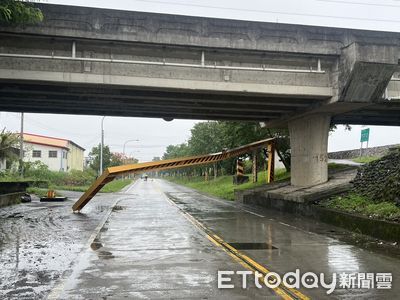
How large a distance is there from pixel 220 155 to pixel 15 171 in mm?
30893

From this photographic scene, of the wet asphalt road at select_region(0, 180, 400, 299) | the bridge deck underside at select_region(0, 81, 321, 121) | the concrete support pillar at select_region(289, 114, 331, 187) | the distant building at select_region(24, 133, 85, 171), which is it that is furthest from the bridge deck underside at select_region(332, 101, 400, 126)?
the distant building at select_region(24, 133, 85, 171)

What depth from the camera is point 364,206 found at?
16031 millimetres

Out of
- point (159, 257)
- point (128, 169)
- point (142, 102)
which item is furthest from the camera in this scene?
point (142, 102)

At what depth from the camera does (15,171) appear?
4916 cm

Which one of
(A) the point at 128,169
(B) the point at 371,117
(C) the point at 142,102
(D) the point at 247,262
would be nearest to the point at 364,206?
(D) the point at 247,262

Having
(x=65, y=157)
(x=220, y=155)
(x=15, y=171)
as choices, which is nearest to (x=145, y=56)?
(x=220, y=155)

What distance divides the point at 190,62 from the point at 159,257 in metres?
11.0

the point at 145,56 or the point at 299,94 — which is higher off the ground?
the point at 145,56

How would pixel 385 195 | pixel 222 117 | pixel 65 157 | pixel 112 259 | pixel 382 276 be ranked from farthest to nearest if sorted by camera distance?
1. pixel 65 157
2. pixel 222 117
3. pixel 385 195
4. pixel 112 259
5. pixel 382 276

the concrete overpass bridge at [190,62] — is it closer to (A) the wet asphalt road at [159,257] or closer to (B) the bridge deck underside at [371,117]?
(B) the bridge deck underside at [371,117]

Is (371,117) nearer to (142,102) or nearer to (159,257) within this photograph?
(142,102)

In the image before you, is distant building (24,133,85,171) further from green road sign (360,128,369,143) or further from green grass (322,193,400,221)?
green grass (322,193,400,221)

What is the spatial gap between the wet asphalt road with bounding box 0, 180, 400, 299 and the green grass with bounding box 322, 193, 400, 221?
121cm

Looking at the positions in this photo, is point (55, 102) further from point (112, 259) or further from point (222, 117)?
point (112, 259)
